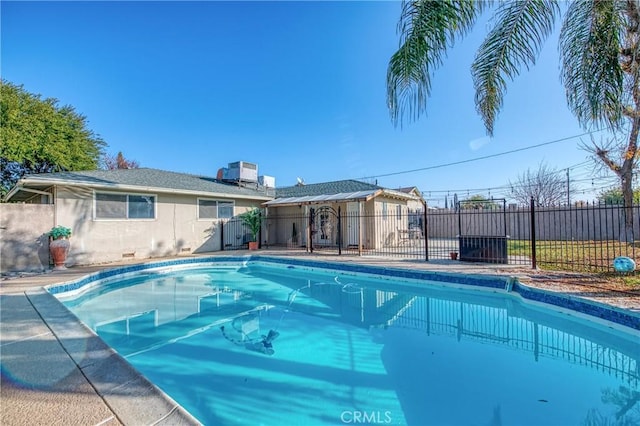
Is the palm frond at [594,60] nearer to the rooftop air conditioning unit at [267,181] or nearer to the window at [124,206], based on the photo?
the window at [124,206]

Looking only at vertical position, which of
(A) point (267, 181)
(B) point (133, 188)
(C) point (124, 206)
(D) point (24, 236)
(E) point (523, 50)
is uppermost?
(A) point (267, 181)

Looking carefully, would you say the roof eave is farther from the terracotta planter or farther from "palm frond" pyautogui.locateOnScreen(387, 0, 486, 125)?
"palm frond" pyautogui.locateOnScreen(387, 0, 486, 125)

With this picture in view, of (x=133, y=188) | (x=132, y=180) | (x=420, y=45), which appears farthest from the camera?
(x=132, y=180)

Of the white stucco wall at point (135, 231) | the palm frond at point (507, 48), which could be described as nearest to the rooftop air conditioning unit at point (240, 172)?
the white stucco wall at point (135, 231)

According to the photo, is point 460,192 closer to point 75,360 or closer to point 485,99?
point 485,99

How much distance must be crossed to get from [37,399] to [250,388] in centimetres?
196

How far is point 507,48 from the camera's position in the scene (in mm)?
4070

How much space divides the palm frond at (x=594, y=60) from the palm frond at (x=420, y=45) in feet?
7.29

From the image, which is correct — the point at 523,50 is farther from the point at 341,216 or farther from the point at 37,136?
the point at 37,136

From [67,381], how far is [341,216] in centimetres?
1211

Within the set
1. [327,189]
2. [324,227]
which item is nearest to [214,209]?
[324,227]

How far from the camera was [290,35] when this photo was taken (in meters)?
10.7

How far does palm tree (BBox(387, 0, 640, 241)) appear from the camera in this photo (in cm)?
341

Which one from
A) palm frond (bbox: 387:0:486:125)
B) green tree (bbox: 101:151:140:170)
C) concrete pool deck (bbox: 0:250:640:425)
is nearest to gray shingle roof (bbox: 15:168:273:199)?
concrete pool deck (bbox: 0:250:640:425)
